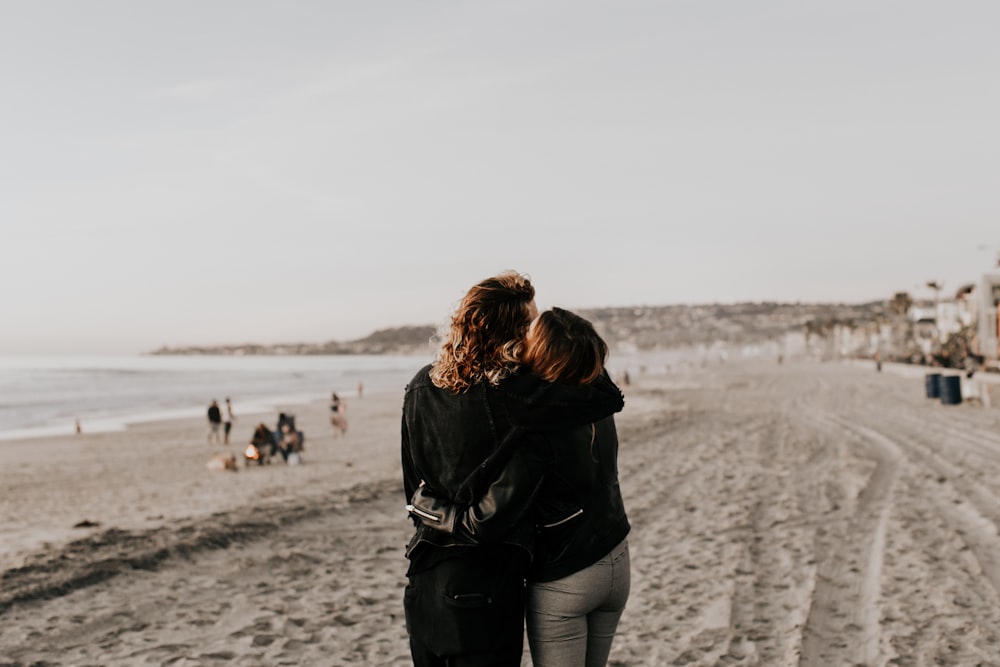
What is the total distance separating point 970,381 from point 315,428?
19.8m

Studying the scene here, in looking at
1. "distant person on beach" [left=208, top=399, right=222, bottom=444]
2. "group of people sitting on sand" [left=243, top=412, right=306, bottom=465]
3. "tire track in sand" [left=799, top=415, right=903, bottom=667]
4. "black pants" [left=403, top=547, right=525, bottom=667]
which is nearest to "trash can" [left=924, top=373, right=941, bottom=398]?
"tire track in sand" [left=799, top=415, right=903, bottom=667]

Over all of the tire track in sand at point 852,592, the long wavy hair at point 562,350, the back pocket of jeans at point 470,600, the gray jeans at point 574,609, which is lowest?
the tire track in sand at point 852,592

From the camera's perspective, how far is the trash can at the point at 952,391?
21117 mm

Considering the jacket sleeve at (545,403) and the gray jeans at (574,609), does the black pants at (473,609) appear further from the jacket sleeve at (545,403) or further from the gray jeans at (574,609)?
the jacket sleeve at (545,403)

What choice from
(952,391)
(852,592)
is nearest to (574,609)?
(852,592)

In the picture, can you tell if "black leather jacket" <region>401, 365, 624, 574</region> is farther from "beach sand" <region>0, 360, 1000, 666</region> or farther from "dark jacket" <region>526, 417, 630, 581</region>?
"beach sand" <region>0, 360, 1000, 666</region>

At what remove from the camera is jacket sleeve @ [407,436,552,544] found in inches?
78.1

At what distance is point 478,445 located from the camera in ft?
6.70

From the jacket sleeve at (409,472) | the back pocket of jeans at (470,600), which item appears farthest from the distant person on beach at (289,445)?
the back pocket of jeans at (470,600)

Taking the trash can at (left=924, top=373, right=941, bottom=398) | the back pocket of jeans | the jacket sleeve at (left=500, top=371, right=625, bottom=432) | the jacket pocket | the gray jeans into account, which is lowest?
the trash can at (left=924, top=373, right=941, bottom=398)

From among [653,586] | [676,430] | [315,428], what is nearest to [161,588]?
[653,586]

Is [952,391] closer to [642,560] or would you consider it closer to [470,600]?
[642,560]

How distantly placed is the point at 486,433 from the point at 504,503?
0.19 m

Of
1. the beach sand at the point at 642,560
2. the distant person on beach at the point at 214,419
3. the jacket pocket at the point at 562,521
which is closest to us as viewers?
the jacket pocket at the point at 562,521
